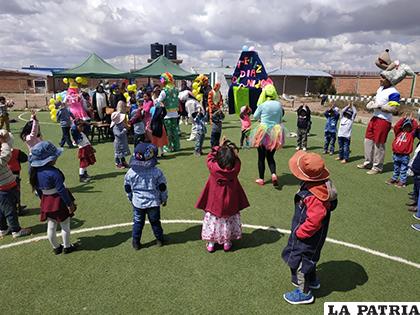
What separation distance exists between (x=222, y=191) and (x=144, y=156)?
113cm

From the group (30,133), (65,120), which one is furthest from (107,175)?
(65,120)

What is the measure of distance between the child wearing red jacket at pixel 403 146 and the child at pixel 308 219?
4811 millimetres

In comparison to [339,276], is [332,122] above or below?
above

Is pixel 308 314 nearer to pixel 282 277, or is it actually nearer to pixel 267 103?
pixel 282 277

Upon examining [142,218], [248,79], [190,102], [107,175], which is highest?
[248,79]

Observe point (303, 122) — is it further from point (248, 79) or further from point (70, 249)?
point (70, 249)

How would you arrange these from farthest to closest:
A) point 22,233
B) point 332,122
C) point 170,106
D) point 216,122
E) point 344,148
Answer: point 170,106 < point 332,122 < point 216,122 < point 344,148 < point 22,233

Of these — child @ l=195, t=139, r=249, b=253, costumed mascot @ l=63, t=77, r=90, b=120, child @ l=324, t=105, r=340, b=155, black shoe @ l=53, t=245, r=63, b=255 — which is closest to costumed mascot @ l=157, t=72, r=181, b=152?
costumed mascot @ l=63, t=77, r=90, b=120

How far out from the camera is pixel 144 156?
4059 mm

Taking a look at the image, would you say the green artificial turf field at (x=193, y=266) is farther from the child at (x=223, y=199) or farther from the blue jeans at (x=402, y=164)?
the blue jeans at (x=402, y=164)

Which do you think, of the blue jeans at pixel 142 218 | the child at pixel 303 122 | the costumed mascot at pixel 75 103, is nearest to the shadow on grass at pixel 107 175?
the blue jeans at pixel 142 218

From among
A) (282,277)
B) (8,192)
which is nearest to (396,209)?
(282,277)

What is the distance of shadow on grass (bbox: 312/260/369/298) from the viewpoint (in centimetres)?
363

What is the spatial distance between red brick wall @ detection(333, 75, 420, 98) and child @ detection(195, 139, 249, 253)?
1312 inches
